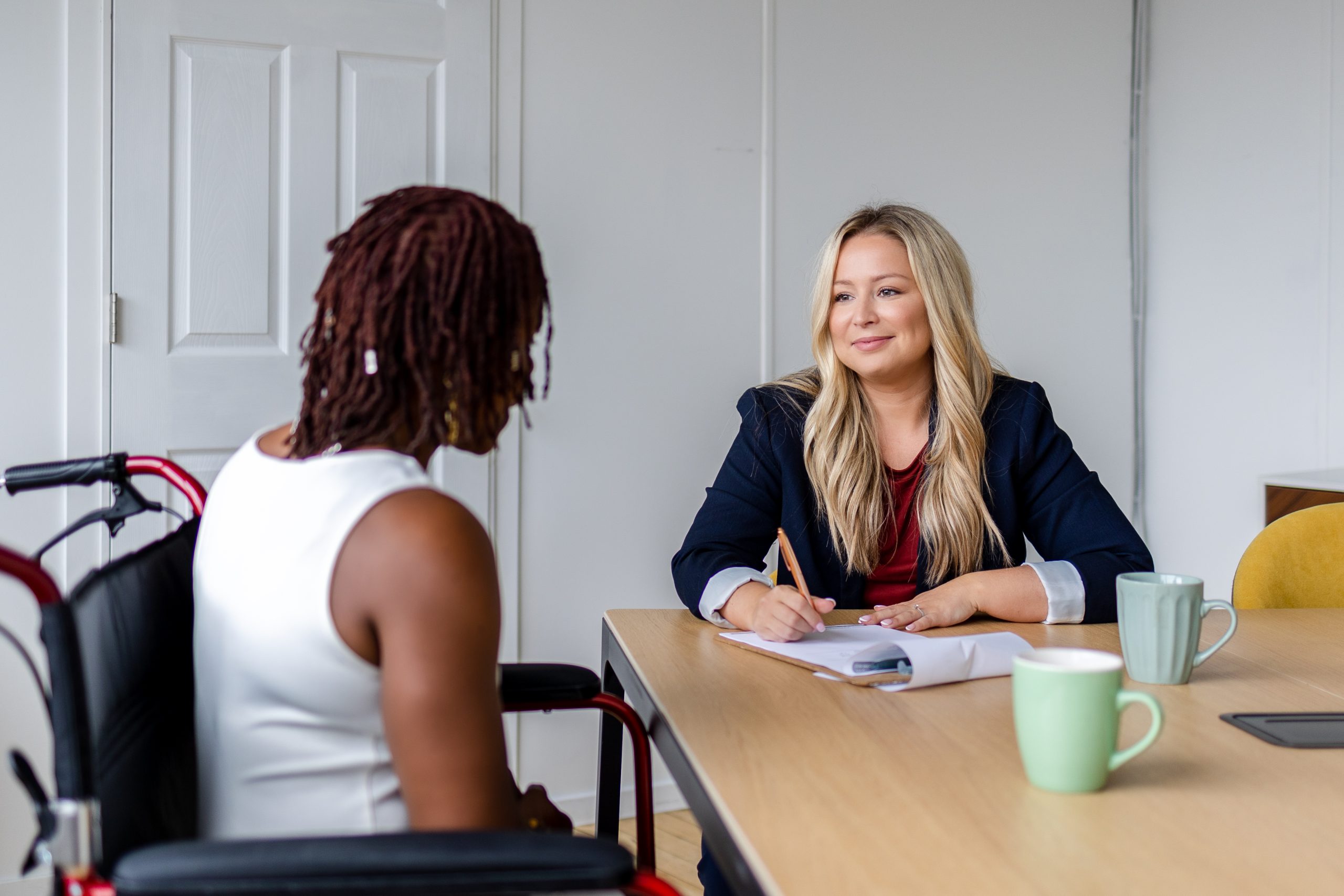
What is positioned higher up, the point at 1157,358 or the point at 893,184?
the point at 893,184

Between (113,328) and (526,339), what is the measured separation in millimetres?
1763

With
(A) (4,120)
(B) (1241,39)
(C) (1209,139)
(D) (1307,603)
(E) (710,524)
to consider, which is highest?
(B) (1241,39)

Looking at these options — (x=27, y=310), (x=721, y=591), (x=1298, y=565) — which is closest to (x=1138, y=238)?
(x=1298, y=565)

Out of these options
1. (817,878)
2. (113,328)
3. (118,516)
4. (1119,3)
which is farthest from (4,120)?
(1119,3)

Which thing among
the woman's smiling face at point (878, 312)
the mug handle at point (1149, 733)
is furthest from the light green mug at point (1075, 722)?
the woman's smiling face at point (878, 312)

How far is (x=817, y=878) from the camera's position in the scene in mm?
643

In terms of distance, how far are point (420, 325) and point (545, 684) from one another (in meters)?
0.47

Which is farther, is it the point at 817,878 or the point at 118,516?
the point at 118,516

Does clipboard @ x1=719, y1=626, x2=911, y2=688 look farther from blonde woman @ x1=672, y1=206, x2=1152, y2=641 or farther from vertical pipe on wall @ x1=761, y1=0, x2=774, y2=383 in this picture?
vertical pipe on wall @ x1=761, y1=0, x2=774, y2=383

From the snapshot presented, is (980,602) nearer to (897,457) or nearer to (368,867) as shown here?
(897,457)

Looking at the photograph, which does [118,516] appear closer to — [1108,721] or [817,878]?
[817,878]

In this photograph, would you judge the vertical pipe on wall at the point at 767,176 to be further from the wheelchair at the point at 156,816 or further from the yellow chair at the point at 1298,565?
the wheelchair at the point at 156,816

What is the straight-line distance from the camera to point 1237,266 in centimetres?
304

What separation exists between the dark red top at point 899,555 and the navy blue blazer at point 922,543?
0.07ft
